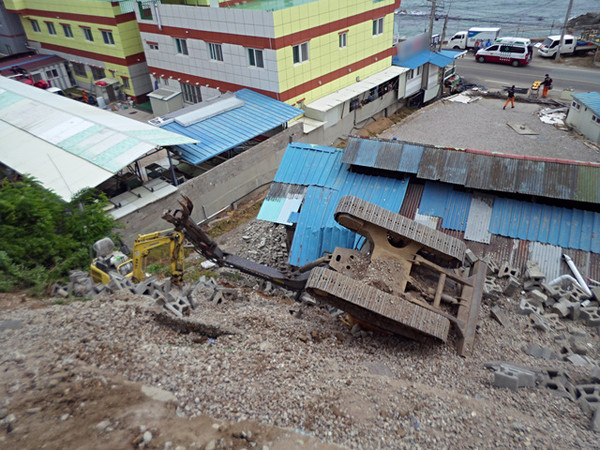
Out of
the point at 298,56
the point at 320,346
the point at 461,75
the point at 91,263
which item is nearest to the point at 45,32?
the point at 298,56

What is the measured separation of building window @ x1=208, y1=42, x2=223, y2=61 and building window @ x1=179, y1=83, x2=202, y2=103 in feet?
8.23

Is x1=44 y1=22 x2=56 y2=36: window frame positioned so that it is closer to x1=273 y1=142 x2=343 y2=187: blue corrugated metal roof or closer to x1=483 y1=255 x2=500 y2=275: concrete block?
x1=273 y1=142 x2=343 y2=187: blue corrugated metal roof

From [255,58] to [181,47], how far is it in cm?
587

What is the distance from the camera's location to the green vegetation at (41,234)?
10031 mm

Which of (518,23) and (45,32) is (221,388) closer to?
(45,32)

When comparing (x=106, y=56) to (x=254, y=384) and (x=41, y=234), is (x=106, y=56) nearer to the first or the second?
(x=41, y=234)

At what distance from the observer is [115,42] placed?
1046 inches

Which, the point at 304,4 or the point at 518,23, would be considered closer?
the point at 304,4

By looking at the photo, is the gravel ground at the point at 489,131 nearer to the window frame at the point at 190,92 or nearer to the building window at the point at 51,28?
the window frame at the point at 190,92

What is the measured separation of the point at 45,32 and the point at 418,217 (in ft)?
110

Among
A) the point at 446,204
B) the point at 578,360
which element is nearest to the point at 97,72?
the point at 446,204

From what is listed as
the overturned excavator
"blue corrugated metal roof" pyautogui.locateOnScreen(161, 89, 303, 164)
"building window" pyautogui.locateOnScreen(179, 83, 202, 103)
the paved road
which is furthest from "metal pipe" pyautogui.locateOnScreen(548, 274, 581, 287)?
the paved road

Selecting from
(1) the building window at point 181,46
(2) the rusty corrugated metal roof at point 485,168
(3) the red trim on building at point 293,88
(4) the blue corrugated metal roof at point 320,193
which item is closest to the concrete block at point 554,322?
(2) the rusty corrugated metal roof at point 485,168

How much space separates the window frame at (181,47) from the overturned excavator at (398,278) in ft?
56.3
